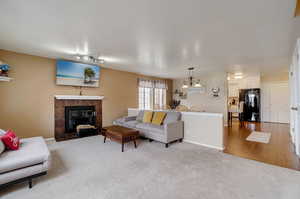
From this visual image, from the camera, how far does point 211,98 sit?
7.11 metres

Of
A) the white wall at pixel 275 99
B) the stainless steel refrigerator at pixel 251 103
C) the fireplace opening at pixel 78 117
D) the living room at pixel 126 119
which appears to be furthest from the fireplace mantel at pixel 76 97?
the white wall at pixel 275 99

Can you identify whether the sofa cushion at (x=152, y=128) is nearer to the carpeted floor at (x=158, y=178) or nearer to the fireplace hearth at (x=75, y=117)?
the carpeted floor at (x=158, y=178)

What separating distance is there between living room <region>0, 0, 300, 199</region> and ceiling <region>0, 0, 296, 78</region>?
0.8 inches

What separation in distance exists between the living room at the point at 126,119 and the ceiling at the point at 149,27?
0.8 inches

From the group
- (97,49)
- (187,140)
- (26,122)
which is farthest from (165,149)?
(26,122)

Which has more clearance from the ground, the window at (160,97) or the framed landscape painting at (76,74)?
the framed landscape painting at (76,74)

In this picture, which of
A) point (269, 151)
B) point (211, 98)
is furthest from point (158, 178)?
point (211, 98)

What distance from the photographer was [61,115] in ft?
15.0

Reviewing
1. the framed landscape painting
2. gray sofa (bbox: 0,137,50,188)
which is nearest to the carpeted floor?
gray sofa (bbox: 0,137,50,188)

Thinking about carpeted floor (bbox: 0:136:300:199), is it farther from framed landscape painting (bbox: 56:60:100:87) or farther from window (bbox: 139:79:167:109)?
window (bbox: 139:79:167:109)

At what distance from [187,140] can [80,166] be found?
2906 millimetres

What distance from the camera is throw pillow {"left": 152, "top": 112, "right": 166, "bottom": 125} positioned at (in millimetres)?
4396

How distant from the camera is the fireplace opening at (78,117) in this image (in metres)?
4.72

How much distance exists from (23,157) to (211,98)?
7.15 m
